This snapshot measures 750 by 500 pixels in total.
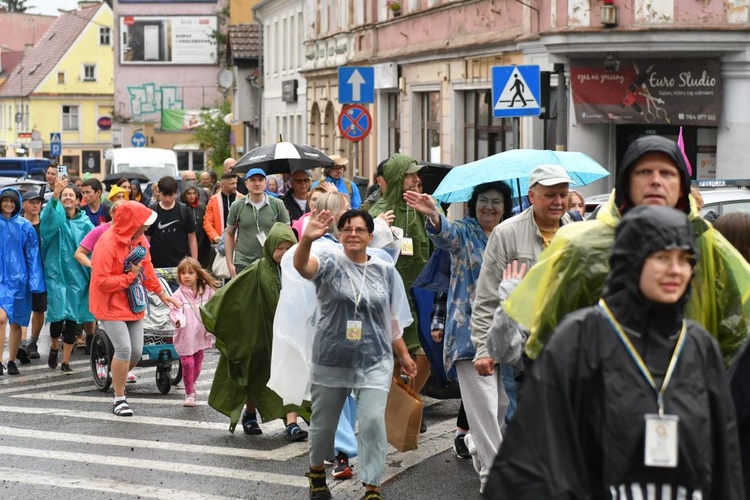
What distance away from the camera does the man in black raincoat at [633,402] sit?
4.36m

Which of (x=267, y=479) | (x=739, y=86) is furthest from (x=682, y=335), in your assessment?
(x=739, y=86)

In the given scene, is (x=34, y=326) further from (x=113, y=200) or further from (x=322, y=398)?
(x=322, y=398)

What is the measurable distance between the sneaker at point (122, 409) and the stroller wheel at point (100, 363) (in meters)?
1.16

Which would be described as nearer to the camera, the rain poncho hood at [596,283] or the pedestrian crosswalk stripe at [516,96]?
the rain poncho hood at [596,283]

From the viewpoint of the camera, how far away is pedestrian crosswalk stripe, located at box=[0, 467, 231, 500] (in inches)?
351

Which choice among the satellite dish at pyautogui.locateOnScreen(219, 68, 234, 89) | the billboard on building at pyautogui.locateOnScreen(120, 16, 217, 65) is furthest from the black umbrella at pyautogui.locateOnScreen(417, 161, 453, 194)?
the billboard on building at pyautogui.locateOnScreen(120, 16, 217, 65)

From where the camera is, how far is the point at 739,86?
70.6ft

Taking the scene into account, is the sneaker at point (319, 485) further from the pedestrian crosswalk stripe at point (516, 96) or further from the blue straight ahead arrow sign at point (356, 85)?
the blue straight ahead arrow sign at point (356, 85)

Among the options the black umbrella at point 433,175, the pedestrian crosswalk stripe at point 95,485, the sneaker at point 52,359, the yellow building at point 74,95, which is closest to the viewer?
the pedestrian crosswalk stripe at point 95,485

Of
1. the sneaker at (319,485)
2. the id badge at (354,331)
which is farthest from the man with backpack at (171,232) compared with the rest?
the id badge at (354,331)

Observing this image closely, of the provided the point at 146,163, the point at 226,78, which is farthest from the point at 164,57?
the point at 146,163

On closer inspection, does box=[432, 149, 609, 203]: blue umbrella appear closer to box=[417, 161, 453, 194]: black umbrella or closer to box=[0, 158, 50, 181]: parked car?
box=[417, 161, 453, 194]: black umbrella

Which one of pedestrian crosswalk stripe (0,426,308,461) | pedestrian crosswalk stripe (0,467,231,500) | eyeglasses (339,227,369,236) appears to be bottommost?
pedestrian crosswalk stripe (0,426,308,461)

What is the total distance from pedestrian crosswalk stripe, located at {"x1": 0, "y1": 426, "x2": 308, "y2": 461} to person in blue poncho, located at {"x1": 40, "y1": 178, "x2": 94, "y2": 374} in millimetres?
3608
